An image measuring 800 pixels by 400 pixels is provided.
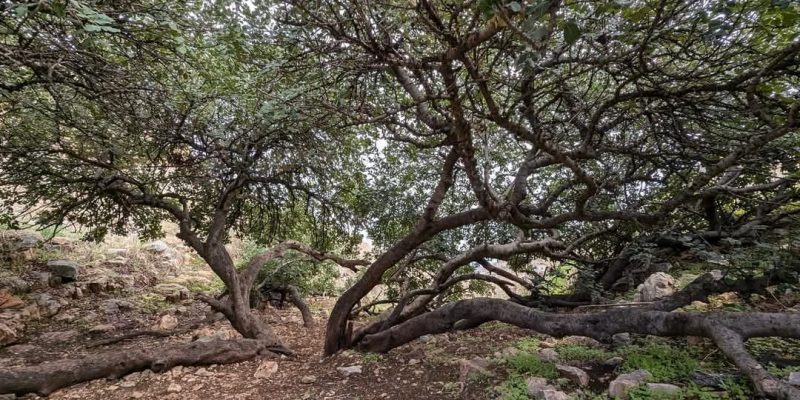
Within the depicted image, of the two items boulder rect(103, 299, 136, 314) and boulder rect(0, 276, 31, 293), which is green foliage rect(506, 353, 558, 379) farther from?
boulder rect(0, 276, 31, 293)

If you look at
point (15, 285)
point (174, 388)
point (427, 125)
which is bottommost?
point (174, 388)

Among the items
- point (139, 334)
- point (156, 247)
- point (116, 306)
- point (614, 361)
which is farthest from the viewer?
point (156, 247)

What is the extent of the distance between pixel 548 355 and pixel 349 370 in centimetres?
212

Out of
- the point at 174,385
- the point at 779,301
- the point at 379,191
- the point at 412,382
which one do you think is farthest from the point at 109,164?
the point at 779,301

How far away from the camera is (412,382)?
12.9ft

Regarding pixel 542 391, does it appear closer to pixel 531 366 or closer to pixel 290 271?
pixel 531 366

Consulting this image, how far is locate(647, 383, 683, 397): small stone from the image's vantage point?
2547mm

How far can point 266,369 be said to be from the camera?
15.4 ft

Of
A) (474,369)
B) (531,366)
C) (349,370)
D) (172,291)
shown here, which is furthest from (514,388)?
(172,291)

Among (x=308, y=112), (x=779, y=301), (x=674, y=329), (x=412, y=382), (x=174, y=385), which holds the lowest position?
(x=174, y=385)

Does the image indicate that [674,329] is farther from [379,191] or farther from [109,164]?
[109,164]

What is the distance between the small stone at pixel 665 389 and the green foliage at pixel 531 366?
2.39ft

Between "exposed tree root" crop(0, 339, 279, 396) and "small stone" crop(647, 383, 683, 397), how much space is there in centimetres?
437

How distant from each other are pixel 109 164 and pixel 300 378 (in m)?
3.48
